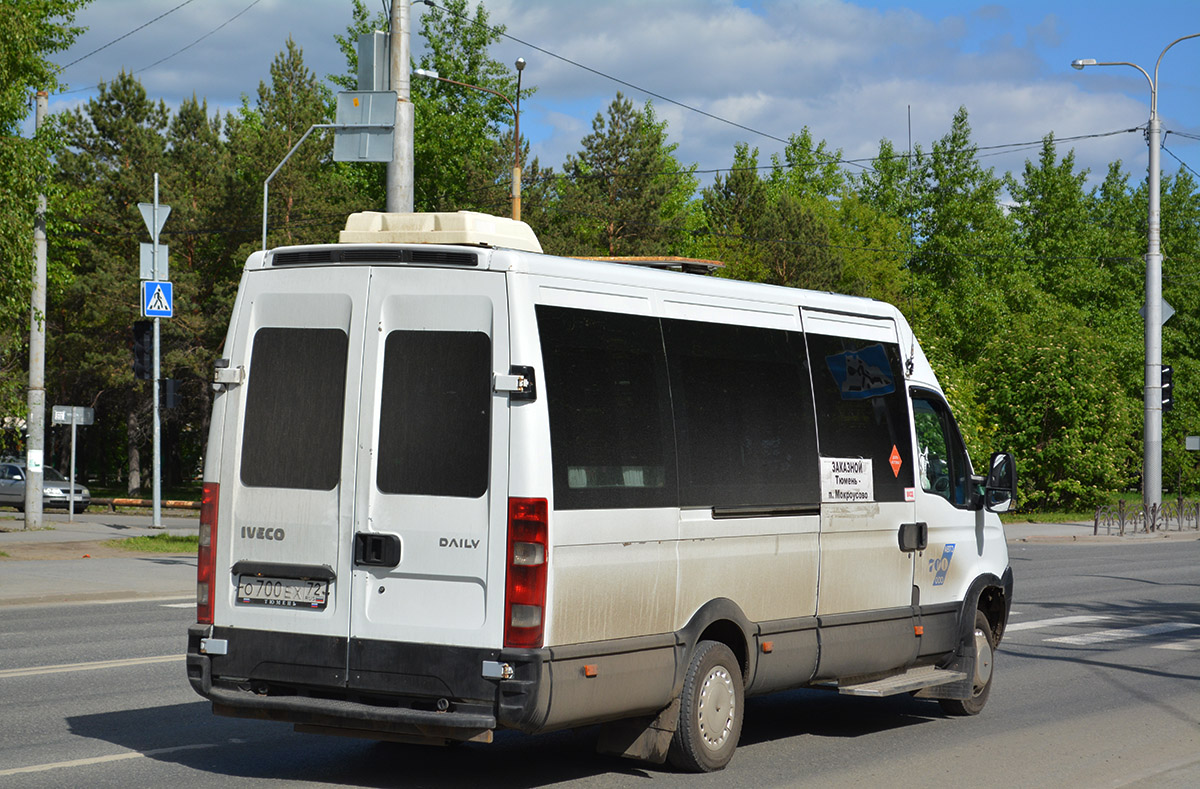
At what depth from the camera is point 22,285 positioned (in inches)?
899

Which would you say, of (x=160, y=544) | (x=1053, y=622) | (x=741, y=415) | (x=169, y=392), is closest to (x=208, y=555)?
(x=741, y=415)

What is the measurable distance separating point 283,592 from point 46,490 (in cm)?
4187

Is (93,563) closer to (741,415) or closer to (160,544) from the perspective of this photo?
(160,544)

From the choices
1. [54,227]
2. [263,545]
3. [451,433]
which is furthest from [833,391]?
[54,227]

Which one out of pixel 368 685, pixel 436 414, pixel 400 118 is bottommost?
pixel 368 685

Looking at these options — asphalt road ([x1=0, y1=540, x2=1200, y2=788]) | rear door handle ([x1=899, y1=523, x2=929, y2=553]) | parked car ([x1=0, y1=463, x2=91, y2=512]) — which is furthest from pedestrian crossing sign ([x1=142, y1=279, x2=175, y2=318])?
parked car ([x1=0, y1=463, x2=91, y2=512])

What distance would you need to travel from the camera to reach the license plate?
269 inches

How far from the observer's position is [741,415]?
26.1 feet

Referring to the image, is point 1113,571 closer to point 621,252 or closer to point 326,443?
point 326,443

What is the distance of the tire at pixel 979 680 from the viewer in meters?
9.80

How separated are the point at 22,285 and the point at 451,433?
727 inches

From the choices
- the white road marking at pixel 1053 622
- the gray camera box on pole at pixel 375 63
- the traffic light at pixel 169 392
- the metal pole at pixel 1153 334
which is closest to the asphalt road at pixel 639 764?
the white road marking at pixel 1053 622

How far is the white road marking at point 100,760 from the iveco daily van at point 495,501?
0.97 m

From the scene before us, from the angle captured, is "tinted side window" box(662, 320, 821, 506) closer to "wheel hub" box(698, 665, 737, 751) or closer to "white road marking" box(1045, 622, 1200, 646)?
"wheel hub" box(698, 665, 737, 751)
